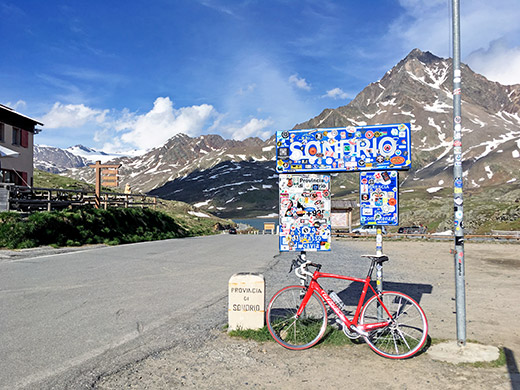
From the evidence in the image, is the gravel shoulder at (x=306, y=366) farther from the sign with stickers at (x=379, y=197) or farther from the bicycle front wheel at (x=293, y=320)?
the sign with stickers at (x=379, y=197)

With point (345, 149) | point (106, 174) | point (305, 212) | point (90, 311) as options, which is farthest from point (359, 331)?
point (106, 174)

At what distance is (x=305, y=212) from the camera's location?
25.7 ft

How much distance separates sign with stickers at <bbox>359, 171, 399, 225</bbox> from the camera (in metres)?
7.50

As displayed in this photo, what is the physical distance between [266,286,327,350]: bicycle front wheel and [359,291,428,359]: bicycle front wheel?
2.51ft

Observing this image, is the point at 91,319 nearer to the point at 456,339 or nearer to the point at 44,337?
the point at 44,337

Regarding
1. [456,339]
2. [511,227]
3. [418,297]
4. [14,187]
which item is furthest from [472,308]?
[511,227]

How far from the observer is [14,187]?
77.0 feet

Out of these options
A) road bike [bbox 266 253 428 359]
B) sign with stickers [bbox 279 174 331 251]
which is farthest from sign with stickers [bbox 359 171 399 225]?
road bike [bbox 266 253 428 359]

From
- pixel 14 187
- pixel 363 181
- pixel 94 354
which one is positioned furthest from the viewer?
pixel 14 187

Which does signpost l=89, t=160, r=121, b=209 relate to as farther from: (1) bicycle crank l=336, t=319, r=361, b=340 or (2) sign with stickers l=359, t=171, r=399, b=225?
(1) bicycle crank l=336, t=319, r=361, b=340

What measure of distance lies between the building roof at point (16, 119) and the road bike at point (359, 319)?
105 feet

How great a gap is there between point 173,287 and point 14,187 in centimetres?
1629

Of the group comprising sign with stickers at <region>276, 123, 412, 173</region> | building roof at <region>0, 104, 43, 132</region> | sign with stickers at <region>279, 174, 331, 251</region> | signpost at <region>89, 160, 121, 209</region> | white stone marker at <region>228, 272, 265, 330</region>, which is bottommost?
white stone marker at <region>228, 272, 265, 330</region>

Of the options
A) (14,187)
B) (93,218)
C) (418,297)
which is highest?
(14,187)
